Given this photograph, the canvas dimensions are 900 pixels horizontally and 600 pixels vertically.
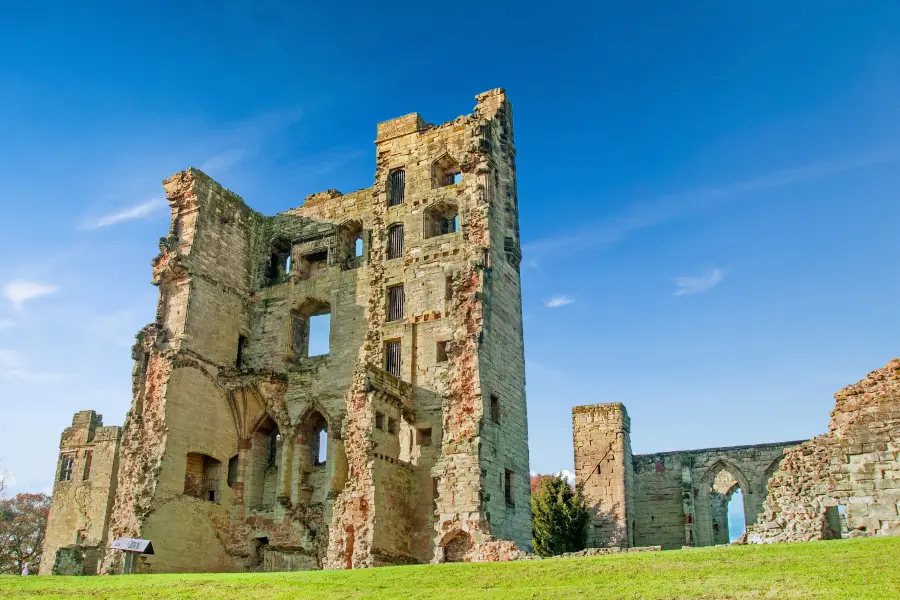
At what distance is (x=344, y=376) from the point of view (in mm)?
28156

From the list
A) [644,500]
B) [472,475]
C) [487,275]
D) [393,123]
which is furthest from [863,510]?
[393,123]

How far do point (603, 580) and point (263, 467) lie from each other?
1720 centimetres

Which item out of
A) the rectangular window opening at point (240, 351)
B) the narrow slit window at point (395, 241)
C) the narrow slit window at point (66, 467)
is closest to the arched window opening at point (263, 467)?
the rectangular window opening at point (240, 351)

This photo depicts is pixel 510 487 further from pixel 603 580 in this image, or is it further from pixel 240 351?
pixel 240 351

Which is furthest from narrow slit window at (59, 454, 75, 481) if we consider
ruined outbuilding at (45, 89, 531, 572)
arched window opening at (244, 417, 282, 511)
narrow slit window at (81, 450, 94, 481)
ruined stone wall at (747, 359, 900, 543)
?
ruined stone wall at (747, 359, 900, 543)

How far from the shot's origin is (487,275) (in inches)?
1019

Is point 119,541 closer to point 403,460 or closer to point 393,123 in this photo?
point 403,460

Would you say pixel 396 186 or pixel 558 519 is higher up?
pixel 396 186

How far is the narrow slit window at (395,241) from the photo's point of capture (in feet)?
95.1

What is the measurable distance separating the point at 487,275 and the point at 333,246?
24.1ft

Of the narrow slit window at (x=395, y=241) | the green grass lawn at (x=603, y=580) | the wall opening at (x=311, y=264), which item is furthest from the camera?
the wall opening at (x=311, y=264)

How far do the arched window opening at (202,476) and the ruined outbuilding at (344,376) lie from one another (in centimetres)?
5

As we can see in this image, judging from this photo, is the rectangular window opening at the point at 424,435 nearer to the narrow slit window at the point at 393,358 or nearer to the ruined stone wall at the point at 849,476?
the narrow slit window at the point at 393,358

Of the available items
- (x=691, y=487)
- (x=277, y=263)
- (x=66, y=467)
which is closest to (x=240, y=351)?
(x=277, y=263)
